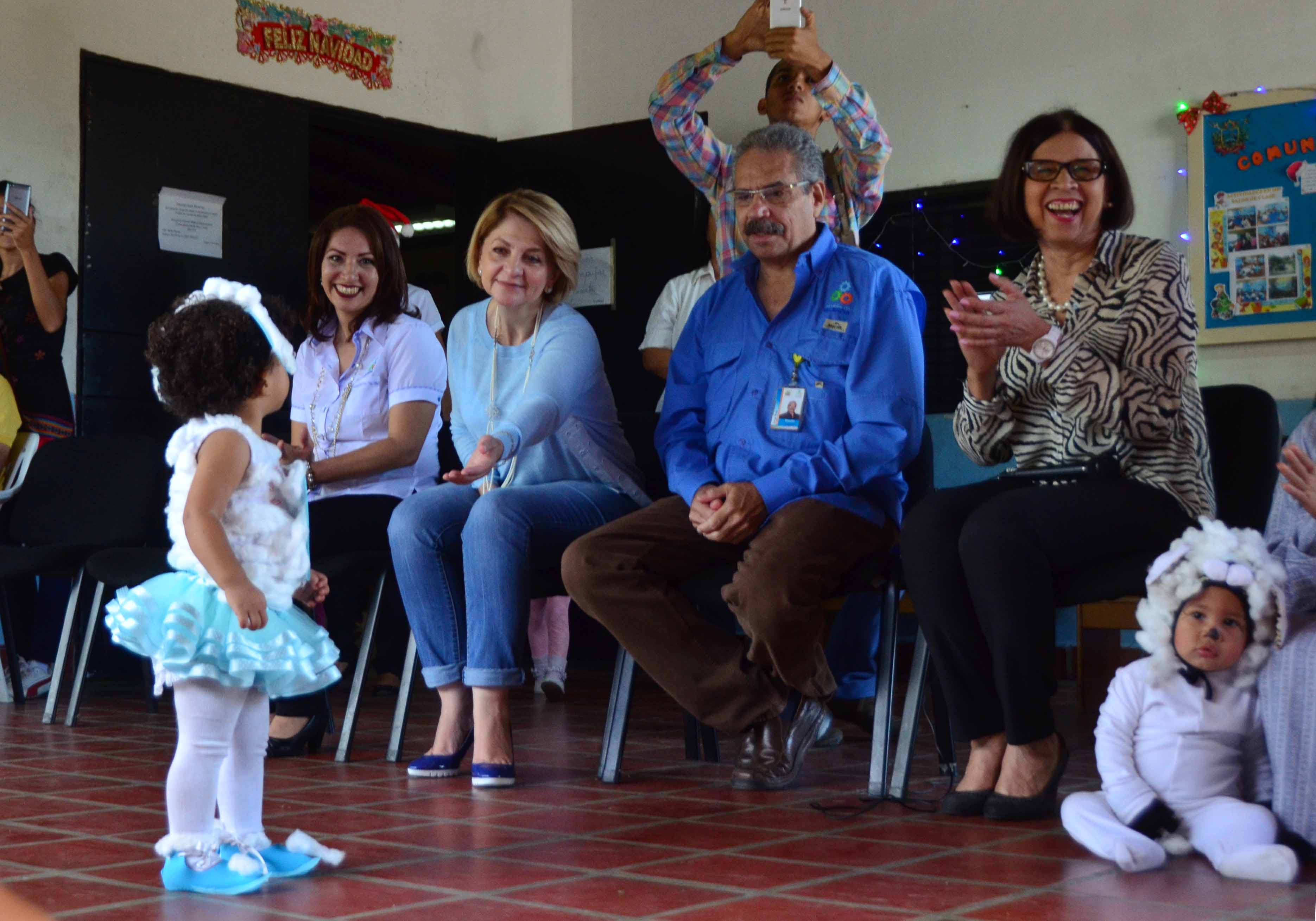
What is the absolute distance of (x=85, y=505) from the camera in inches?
165

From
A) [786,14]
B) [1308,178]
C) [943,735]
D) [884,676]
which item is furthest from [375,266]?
[1308,178]

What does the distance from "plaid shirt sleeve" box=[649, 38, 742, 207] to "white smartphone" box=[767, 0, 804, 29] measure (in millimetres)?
217

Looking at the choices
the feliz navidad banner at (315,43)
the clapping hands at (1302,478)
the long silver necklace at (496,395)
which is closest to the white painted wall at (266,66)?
the feliz navidad banner at (315,43)

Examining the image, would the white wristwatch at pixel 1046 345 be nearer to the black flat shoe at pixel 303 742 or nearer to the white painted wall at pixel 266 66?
the black flat shoe at pixel 303 742

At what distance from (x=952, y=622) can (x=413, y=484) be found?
1.38 metres

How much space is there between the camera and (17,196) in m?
4.50

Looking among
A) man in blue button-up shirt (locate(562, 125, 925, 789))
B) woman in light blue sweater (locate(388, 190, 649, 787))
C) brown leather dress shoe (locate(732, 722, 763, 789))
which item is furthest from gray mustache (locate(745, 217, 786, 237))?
brown leather dress shoe (locate(732, 722, 763, 789))

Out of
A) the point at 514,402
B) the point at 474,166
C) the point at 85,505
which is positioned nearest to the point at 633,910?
the point at 514,402

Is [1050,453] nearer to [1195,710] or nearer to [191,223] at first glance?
[1195,710]

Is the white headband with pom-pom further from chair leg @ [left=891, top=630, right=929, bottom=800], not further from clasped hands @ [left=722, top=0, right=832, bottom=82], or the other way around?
clasped hands @ [left=722, top=0, right=832, bottom=82]

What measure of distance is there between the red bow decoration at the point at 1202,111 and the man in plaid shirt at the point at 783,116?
70.0 inches

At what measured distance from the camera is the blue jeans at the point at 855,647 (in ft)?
10.5

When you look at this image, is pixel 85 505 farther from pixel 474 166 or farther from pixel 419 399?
pixel 474 166

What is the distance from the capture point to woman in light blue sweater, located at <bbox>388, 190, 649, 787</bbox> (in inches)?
109
